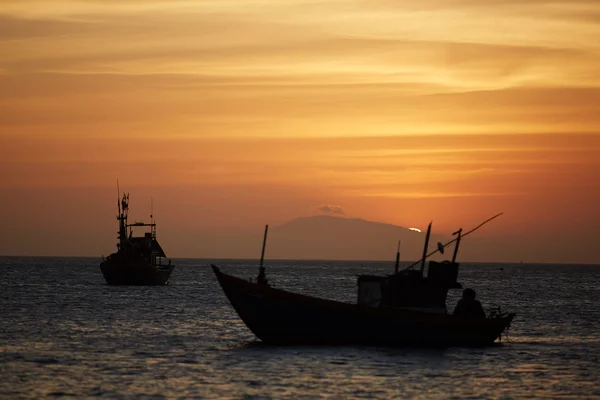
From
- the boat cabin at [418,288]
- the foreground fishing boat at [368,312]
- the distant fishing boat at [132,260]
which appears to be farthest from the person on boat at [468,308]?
the distant fishing boat at [132,260]

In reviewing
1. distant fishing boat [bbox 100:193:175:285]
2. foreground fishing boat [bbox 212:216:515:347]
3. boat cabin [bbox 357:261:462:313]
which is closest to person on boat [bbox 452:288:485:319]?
foreground fishing boat [bbox 212:216:515:347]

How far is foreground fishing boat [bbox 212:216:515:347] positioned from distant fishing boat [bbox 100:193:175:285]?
9367 cm

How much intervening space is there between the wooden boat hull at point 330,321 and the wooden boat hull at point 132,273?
94.1m

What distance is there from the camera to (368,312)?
50.2 meters

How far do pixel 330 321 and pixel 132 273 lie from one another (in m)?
97.7

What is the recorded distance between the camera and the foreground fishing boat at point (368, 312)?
5028 cm

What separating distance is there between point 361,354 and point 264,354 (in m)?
4.63

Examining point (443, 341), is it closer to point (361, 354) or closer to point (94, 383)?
point (361, 354)

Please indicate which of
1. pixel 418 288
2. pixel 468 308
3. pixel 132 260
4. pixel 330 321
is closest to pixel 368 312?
pixel 330 321

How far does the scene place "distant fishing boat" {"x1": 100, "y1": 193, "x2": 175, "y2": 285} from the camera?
144250mm

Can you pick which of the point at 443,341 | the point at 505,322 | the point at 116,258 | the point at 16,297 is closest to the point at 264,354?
the point at 443,341

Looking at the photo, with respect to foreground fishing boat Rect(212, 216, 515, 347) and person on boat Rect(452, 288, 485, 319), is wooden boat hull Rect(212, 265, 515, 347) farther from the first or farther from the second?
person on boat Rect(452, 288, 485, 319)

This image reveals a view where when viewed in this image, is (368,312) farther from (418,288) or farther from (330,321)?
(418,288)

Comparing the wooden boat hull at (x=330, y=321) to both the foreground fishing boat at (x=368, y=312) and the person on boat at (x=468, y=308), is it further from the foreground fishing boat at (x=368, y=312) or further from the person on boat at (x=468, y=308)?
the person on boat at (x=468, y=308)
